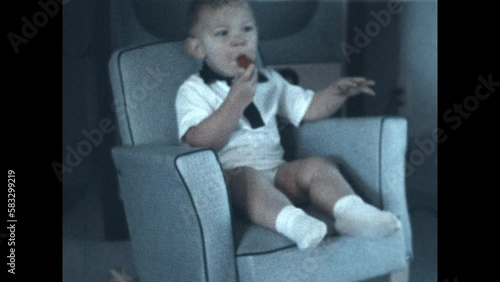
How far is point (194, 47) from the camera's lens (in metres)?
1.05

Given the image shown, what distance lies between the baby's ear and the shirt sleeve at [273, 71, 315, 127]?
0.49 feet

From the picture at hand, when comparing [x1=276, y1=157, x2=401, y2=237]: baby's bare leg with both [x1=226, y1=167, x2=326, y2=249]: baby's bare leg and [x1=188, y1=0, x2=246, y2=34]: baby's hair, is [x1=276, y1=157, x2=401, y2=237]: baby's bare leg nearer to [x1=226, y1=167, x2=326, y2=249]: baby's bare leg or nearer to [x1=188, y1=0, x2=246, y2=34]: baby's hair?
[x1=226, y1=167, x2=326, y2=249]: baby's bare leg

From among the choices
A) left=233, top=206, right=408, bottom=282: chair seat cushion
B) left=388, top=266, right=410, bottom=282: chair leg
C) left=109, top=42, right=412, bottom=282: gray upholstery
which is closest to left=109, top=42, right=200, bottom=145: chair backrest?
left=109, top=42, right=412, bottom=282: gray upholstery

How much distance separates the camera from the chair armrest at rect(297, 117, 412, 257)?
96 cm

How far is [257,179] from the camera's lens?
96 cm

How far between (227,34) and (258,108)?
0.45 feet

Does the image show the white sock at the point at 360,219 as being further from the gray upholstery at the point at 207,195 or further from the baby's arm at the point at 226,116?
the baby's arm at the point at 226,116

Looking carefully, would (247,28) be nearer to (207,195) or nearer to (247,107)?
(247,107)

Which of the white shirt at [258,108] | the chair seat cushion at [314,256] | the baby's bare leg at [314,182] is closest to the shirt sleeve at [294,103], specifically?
the white shirt at [258,108]

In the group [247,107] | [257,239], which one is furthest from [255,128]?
[257,239]

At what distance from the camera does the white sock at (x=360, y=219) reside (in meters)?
0.89
